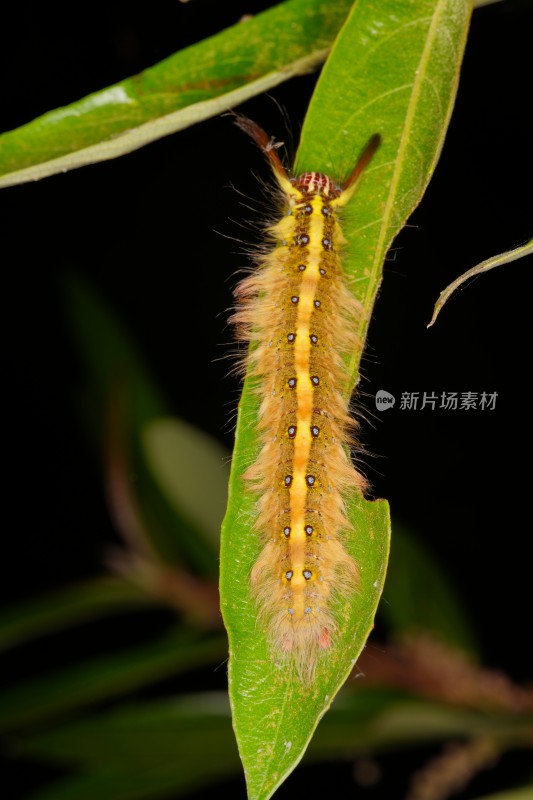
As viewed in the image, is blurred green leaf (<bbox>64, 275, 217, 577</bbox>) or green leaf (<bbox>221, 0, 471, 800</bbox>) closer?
green leaf (<bbox>221, 0, 471, 800</bbox>)

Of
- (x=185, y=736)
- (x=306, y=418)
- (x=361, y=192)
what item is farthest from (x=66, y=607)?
(x=361, y=192)

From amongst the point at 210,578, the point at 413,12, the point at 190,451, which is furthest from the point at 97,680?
the point at 413,12

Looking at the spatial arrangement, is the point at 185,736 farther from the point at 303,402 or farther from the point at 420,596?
the point at 303,402

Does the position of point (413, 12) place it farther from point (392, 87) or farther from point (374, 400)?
point (374, 400)

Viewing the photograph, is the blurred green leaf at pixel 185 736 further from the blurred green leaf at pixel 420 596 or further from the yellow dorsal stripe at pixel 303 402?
the yellow dorsal stripe at pixel 303 402

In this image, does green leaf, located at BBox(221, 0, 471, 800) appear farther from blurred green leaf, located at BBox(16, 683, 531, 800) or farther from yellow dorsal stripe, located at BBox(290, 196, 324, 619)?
blurred green leaf, located at BBox(16, 683, 531, 800)

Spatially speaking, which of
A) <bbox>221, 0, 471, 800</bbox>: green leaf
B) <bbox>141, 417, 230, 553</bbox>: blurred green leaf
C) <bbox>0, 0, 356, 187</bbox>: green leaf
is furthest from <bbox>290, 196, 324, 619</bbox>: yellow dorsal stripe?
<bbox>141, 417, 230, 553</bbox>: blurred green leaf
